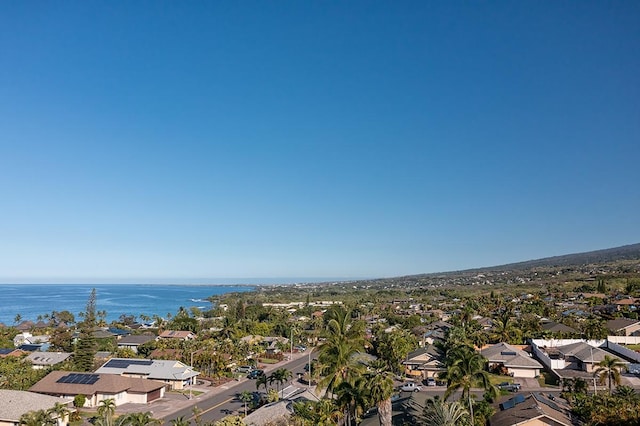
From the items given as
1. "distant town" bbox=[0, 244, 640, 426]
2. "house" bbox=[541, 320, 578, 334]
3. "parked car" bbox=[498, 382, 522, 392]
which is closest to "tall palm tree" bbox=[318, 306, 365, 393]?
"distant town" bbox=[0, 244, 640, 426]

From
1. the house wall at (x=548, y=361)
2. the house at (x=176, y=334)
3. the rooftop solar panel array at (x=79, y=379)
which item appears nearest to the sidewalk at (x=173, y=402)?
the rooftop solar panel array at (x=79, y=379)

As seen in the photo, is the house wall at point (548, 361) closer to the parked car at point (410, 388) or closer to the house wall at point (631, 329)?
the parked car at point (410, 388)

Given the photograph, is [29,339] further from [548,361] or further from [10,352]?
[548,361]

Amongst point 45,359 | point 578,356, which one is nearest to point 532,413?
point 578,356

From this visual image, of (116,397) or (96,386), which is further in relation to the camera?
(96,386)

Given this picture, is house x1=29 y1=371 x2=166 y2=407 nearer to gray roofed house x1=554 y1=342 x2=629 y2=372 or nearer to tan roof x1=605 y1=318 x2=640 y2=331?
gray roofed house x1=554 y1=342 x2=629 y2=372
